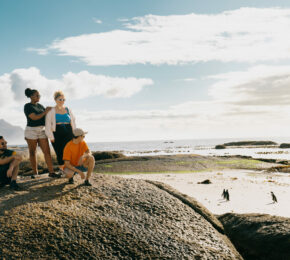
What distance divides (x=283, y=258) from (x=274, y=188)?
11.7 metres

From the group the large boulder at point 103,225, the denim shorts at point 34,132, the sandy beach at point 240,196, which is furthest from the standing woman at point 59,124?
the sandy beach at point 240,196

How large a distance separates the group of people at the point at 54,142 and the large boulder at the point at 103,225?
0.91ft

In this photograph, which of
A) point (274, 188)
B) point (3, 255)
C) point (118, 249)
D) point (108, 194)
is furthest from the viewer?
point (274, 188)

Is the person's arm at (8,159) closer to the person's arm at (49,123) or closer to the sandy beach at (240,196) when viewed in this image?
the person's arm at (49,123)

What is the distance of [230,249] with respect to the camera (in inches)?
172

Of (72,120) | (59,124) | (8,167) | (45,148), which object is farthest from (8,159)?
(72,120)

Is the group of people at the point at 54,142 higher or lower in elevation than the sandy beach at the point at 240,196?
higher

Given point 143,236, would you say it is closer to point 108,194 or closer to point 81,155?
point 108,194

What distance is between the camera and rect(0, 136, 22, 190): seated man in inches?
193

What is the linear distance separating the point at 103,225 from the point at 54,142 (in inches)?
112

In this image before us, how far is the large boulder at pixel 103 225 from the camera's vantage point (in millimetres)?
3627

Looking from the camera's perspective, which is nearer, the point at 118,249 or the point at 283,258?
the point at 118,249

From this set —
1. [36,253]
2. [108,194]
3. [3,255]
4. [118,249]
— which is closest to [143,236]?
[118,249]

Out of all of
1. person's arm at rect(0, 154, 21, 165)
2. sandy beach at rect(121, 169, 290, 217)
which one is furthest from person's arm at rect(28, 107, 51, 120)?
sandy beach at rect(121, 169, 290, 217)
